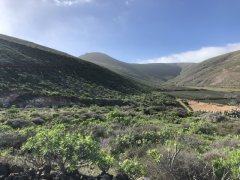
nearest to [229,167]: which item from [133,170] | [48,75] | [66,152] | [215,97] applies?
[133,170]

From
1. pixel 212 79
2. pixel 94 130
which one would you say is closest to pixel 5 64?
pixel 94 130

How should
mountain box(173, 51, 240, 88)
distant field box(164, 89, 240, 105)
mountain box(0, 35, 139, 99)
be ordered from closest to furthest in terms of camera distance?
mountain box(0, 35, 139, 99) < distant field box(164, 89, 240, 105) < mountain box(173, 51, 240, 88)

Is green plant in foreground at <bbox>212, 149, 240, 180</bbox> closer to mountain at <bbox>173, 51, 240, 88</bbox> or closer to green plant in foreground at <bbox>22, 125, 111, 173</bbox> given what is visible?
green plant in foreground at <bbox>22, 125, 111, 173</bbox>

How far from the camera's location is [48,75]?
1921 inches

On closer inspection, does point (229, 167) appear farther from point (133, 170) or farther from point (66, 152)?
point (66, 152)

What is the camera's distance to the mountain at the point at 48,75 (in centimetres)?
4016

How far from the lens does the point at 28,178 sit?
7340 millimetres

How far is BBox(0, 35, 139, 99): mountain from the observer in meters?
40.2

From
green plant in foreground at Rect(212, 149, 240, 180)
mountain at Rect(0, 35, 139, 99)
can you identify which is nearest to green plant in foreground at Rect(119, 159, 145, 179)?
green plant in foreground at Rect(212, 149, 240, 180)

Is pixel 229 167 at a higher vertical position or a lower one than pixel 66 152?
higher

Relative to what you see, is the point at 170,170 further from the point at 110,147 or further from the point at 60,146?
the point at 110,147

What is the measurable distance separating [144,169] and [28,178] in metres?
2.69

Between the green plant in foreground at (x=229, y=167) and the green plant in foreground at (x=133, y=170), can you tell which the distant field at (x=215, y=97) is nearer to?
the green plant in foreground at (x=229, y=167)

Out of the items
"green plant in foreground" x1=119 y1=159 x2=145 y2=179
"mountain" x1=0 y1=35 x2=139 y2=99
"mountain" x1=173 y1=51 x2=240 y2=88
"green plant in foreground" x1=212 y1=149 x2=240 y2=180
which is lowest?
"mountain" x1=0 y1=35 x2=139 y2=99
